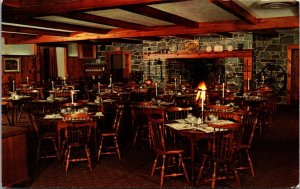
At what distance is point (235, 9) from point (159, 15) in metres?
1.33

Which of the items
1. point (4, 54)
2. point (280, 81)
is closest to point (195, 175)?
point (280, 81)

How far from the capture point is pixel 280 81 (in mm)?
11570

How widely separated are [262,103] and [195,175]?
150 inches

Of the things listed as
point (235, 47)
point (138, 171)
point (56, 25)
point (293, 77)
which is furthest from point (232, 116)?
point (293, 77)

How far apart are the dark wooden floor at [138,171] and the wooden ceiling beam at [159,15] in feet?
7.27

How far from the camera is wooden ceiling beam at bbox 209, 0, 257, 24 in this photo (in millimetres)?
4996

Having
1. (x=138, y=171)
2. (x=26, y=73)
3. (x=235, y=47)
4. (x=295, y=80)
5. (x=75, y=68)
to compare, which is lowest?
(x=138, y=171)

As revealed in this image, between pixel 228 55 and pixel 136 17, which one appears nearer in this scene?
pixel 136 17

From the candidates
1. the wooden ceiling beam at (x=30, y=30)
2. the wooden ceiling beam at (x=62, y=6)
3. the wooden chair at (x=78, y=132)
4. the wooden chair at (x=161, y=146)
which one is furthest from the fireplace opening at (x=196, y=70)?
the wooden chair at (x=161, y=146)

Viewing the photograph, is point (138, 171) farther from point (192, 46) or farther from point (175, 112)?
point (192, 46)

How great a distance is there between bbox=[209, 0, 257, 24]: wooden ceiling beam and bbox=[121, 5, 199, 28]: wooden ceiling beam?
121cm

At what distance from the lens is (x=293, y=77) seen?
11.6 m

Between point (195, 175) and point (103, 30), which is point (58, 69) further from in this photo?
point (195, 175)

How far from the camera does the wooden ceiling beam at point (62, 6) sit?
445 cm
